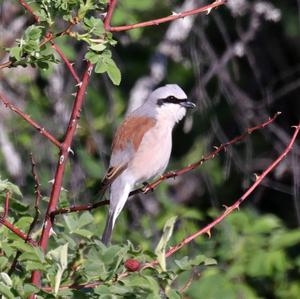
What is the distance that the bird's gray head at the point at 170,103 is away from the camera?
431cm

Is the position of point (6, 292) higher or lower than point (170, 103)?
lower

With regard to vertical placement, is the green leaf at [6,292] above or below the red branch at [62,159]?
below

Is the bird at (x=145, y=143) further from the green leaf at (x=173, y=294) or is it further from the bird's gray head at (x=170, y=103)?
the green leaf at (x=173, y=294)

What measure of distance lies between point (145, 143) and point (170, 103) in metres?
0.26

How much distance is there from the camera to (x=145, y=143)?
422 centimetres

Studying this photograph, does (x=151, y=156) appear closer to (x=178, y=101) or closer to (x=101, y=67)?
(x=178, y=101)

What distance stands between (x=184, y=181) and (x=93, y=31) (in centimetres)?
615

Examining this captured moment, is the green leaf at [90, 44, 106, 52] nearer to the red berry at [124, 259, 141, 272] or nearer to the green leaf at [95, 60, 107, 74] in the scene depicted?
the green leaf at [95, 60, 107, 74]

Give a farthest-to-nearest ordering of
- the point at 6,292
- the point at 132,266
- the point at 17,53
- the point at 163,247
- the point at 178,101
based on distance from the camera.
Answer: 1. the point at 178,101
2. the point at 163,247
3. the point at 132,266
4. the point at 17,53
5. the point at 6,292

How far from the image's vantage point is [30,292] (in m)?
2.36

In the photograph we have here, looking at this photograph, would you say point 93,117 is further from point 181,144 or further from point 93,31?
point 93,31

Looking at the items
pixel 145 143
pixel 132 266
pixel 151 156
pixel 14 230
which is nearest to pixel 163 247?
pixel 132 266

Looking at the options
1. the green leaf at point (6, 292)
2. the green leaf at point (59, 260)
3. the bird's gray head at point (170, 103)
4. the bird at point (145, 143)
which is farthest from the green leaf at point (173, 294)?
the bird's gray head at point (170, 103)

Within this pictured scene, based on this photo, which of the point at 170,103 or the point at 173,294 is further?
the point at 170,103
